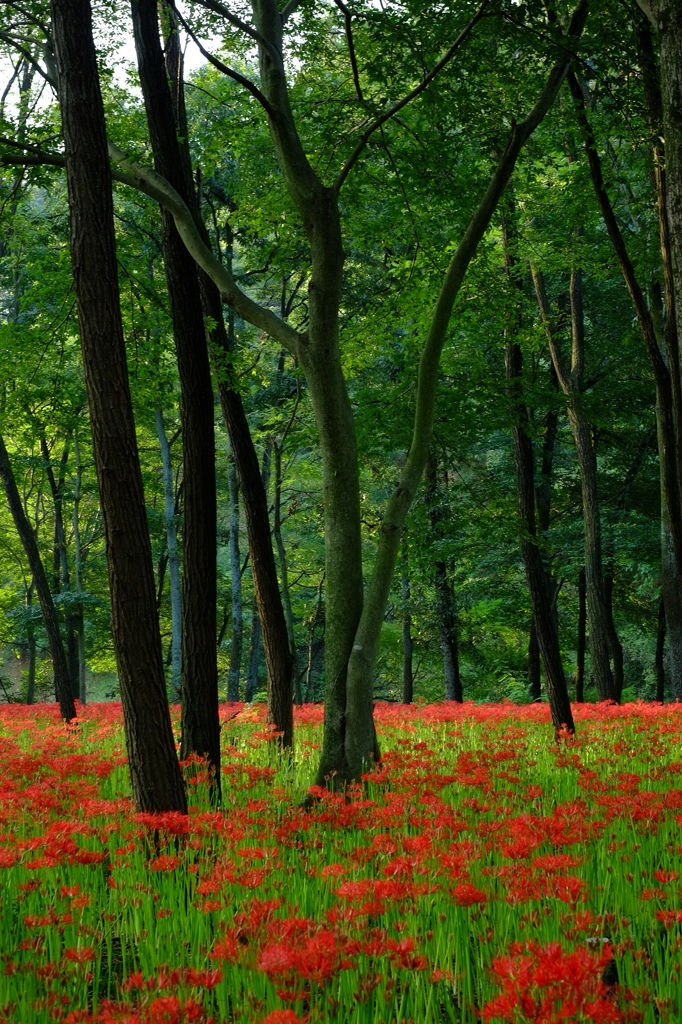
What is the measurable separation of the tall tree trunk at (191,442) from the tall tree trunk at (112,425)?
7.20ft

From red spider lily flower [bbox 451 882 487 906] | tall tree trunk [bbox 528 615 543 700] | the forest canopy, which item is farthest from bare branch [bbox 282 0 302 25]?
tall tree trunk [bbox 528 615 543 700]

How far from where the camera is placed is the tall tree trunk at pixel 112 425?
18.2 ft

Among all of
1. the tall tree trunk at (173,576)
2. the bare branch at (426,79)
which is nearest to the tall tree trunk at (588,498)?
the bare branch at (426,79)

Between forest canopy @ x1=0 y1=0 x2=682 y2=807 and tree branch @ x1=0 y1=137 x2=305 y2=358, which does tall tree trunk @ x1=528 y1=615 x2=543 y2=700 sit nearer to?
forest canopy @ x1=0 y1=0 x2=682 y2=807

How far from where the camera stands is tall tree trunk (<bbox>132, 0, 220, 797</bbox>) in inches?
311

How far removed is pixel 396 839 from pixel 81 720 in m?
11.1

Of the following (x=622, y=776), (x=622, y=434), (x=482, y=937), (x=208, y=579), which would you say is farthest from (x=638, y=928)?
(x=622, y=434)

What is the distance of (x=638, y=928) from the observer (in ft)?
11.9

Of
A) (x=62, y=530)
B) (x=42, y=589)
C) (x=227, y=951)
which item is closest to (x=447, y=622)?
(x=42, y=589)

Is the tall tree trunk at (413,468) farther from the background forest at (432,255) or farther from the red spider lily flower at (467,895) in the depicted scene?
the red spider lily flower at (467,895)

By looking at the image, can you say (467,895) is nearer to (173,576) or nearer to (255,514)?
(255,514)

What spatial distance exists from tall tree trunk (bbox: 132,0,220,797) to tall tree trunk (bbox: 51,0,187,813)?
7.20 ft

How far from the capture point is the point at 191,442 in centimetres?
807

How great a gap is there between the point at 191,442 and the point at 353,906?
5.42 metres
